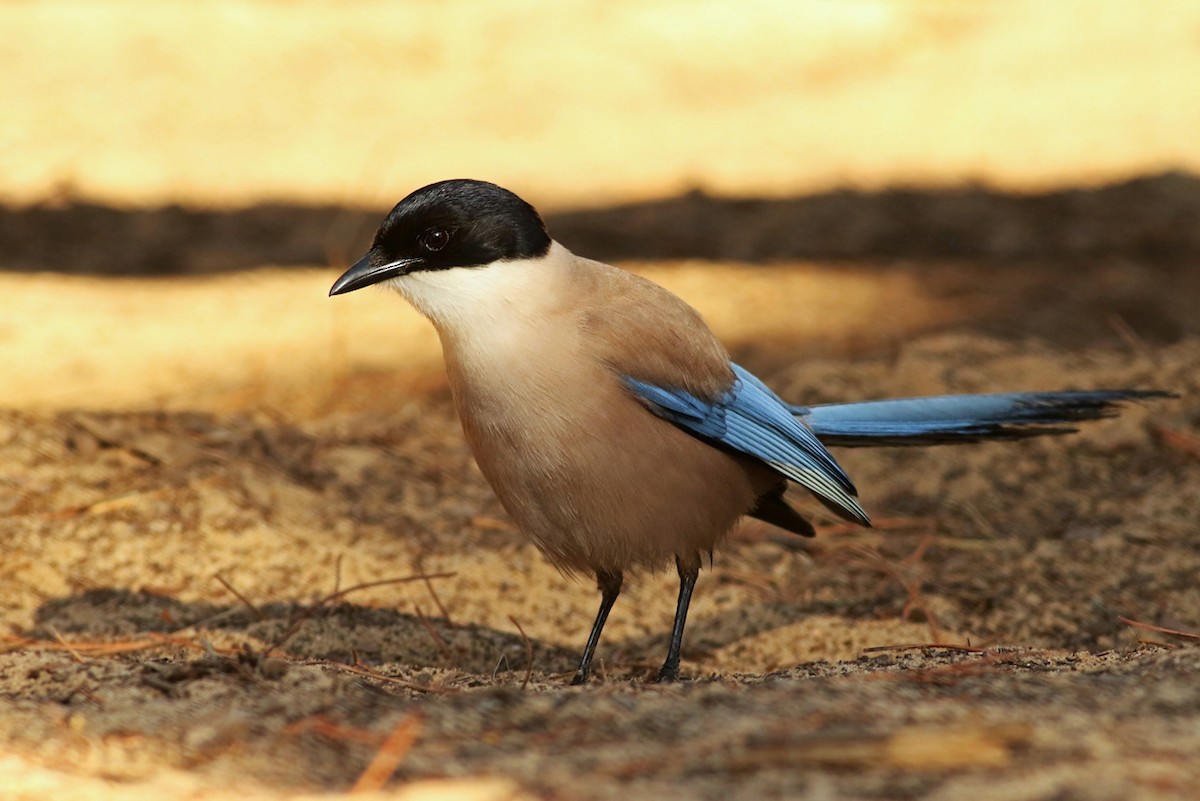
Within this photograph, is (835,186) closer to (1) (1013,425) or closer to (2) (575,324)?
(1) (1013,425)

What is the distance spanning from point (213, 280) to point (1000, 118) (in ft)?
22.4

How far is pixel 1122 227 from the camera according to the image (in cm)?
973

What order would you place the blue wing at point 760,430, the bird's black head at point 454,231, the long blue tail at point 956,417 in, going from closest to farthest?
the bird's black head at point 454,231, the blue wing at point 760,430, the long blue tail at point 956,417

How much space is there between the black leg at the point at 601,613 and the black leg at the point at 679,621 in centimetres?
20

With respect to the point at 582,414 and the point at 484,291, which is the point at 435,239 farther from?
the point at 582,414

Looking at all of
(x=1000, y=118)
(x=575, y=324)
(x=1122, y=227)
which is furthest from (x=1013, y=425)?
(x=1000, y=118)

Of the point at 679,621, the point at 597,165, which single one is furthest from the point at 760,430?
the point at 597,165

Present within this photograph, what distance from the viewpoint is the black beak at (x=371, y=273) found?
4.10 meters

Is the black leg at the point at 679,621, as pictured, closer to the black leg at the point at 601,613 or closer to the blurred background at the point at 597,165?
the black leg at the point at 601,613

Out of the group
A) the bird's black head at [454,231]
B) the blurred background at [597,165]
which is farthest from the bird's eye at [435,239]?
the blurred background at [597,165]

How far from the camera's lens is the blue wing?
416cm

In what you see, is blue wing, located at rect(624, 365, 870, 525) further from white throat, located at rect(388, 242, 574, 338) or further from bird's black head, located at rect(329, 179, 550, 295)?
bird's black head, located at rect(329, 179, 550, 295)

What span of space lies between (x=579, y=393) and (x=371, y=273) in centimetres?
73

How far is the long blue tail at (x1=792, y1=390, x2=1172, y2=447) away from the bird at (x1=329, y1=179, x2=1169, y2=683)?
38 centimetres
